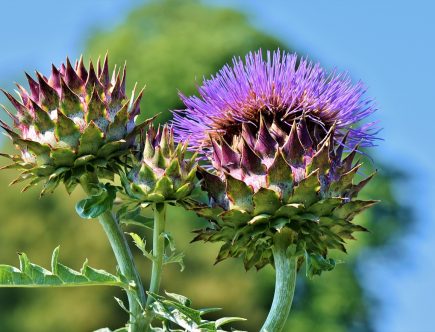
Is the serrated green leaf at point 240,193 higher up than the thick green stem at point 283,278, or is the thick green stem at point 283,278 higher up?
the serrated green leaf at point 240,193

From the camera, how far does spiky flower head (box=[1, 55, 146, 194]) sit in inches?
117

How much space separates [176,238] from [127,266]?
12.5 m

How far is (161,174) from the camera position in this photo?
291 cm

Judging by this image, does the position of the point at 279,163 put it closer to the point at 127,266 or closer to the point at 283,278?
the point at 283,278

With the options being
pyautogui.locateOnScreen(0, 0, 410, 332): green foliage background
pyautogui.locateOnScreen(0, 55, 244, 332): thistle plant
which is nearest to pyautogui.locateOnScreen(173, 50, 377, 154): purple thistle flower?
pyautogui.locateOnScreen(0, 55, 244, 332): thistle plant

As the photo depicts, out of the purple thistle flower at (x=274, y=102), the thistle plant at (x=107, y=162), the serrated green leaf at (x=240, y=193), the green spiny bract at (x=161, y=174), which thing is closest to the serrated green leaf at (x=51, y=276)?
the thistle plant at (x=107, y=162)

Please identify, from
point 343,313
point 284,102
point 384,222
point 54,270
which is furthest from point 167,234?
point 384,222

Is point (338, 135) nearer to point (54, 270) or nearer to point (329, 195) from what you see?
point (329, 195)

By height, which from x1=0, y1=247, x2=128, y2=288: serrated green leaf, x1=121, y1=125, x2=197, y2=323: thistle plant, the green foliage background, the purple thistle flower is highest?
the green foliage background

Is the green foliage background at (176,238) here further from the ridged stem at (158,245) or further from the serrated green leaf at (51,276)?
the serrated green leaf at (51,276)

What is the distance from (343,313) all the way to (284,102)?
631 inches

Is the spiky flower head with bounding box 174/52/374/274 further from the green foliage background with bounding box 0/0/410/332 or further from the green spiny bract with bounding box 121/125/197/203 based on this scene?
the green foliage background with bounding box 0/0/410/332

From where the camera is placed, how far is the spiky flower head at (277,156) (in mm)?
2955

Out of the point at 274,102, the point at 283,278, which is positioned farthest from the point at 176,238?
the point at 283,278
